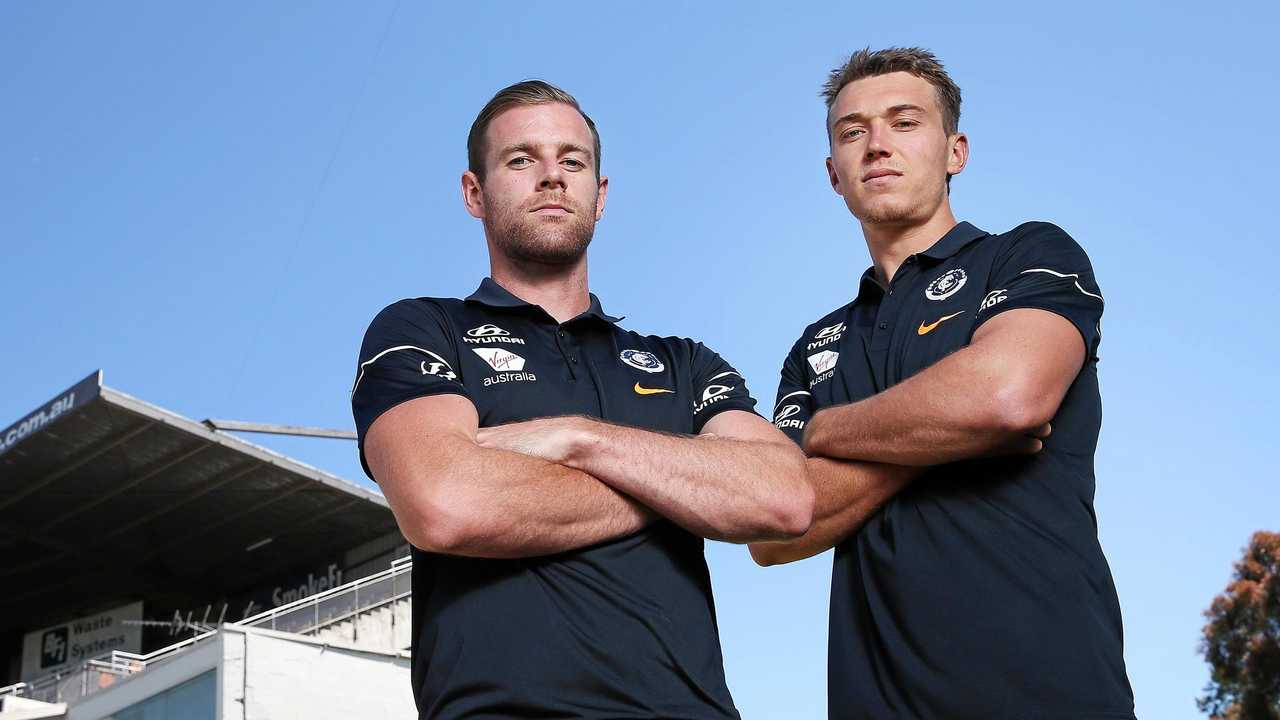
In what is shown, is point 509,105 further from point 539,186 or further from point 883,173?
point 883,173

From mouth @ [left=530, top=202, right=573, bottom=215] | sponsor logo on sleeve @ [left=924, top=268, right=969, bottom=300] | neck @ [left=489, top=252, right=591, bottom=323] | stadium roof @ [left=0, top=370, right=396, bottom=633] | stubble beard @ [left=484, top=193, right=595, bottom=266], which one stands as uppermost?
stadium roof @ [left=0, top=370, right=396, bottom=633]

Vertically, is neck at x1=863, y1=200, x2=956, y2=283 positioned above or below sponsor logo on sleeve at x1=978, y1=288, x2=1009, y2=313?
above

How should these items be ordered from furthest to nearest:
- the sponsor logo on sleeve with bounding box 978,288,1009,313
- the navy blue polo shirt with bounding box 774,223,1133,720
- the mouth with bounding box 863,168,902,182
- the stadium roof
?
the stadium roof, the mouth with bounding box 863,168,902,182, the sponsor logo on sleeve with bounding box 978,288,1009,313, the navy blue polo shirt with bounding box 774,223,1133,720

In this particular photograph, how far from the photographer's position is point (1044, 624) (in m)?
4.02

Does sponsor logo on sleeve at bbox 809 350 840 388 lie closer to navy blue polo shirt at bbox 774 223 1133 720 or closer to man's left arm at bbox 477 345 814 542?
navy blue polo shirt at bbox 774 223 1133 720

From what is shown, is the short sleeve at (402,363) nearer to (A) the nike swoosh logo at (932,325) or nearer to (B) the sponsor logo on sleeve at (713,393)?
(B) the sponsor logo on sleeve at (713,393)

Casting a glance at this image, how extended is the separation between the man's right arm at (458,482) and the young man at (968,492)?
0.74 m

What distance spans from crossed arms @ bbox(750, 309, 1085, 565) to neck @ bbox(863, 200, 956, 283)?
0.75 m

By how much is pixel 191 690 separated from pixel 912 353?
33673 mm

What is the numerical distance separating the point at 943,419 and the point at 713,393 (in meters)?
0.91

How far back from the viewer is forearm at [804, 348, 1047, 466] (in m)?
4.17

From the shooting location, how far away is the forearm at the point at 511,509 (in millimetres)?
3992

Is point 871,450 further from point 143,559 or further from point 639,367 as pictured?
point 143,559

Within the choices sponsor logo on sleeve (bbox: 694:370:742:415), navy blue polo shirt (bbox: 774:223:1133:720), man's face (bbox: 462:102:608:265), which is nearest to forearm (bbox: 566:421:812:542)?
navy blue polo shirt (bbox: 774:223:1133:720)
